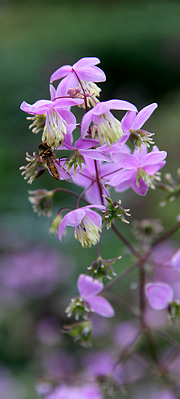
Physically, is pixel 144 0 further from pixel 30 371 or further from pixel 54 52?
pixel 30 371

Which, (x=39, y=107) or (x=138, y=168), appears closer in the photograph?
(x=39, y=107)

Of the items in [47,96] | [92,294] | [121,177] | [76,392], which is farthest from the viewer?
[47,96]

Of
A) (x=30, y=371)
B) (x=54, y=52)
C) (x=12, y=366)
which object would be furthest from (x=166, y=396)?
(x=54, y=52)

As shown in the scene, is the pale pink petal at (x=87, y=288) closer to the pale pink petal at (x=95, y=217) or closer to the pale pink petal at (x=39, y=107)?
the pale pink petal at (x=95, y=217)

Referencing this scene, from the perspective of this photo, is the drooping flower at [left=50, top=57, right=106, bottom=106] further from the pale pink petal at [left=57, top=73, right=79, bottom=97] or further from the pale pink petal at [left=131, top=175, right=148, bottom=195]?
the pale pink petal at [left=131, top=175, right=148, bottom=195]

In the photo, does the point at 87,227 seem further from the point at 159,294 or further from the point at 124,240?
the point at 159,294

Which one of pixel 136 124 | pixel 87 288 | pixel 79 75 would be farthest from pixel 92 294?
pixel 79 75
